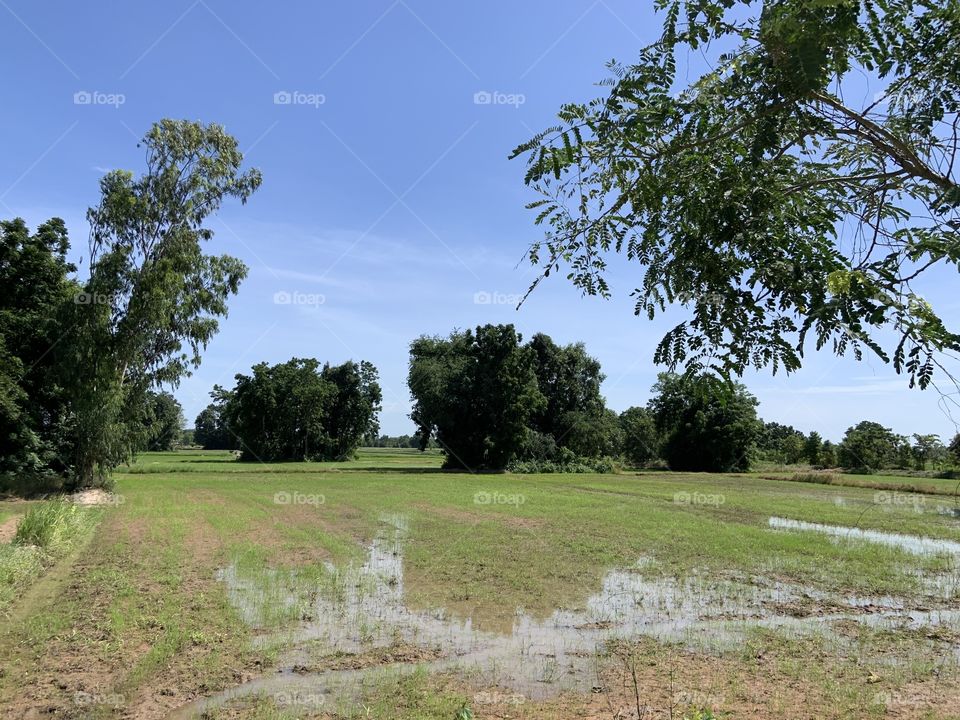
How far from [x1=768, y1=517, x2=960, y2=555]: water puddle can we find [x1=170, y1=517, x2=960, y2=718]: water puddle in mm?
7281

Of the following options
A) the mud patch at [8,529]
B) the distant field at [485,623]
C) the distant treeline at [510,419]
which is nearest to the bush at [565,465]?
the distant treeline at [510,419]

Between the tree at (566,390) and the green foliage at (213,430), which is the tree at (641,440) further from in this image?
the green foliage at (213,430)

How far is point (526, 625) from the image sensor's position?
8805 millimetres

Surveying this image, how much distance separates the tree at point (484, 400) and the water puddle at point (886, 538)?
3265 centimetres

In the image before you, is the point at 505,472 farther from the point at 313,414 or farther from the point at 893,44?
the point at 893,44

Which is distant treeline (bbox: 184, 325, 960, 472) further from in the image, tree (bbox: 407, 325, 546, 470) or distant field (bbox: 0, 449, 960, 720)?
distant field (bbox: 0, 449, 960, 720)

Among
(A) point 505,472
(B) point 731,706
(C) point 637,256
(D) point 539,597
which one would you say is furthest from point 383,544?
(A) point 505,472

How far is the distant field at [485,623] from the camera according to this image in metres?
6.12

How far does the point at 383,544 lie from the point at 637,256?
44.6ft

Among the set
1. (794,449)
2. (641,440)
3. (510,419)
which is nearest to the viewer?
(510,419)

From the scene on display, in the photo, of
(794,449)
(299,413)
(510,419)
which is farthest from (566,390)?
(299,413)

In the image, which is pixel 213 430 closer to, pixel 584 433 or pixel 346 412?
pixel 346 412

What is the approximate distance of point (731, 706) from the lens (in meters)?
5.90

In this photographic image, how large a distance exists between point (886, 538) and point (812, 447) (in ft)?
198
